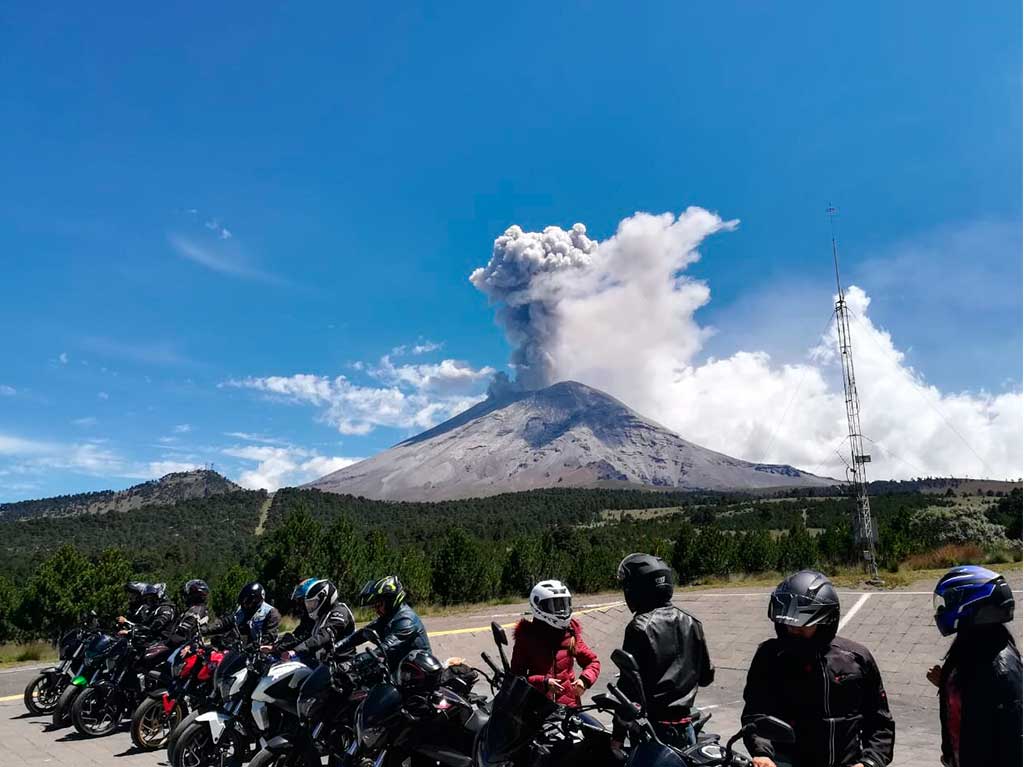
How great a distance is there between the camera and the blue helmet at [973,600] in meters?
2.75

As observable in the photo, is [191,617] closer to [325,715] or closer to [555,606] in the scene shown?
[325,715]

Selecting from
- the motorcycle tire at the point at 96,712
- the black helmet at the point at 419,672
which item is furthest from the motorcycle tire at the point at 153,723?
the black helmet at the point at 419,672

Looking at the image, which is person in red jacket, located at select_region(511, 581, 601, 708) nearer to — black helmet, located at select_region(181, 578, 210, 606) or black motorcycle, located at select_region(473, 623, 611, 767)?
black motorcycle, located at select_region(473, 623, 611, 767)

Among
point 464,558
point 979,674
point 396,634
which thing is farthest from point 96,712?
point 464,558

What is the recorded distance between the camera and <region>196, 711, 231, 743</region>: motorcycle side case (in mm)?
6349

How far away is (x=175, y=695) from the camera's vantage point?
7.98m

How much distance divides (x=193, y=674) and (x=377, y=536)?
28.9m

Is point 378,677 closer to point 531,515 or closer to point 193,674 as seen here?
point 193,674

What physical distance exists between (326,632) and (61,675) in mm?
6372

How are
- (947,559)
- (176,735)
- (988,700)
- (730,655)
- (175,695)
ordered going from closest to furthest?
(988,700), (176,735), (175,695), (730,655), (947,559)

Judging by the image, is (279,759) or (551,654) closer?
(551,654)

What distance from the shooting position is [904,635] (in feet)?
40.8

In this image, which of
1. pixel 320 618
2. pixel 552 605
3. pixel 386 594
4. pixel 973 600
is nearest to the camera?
pixel 973 600

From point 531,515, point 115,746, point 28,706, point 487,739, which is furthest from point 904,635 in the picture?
point 531,515
